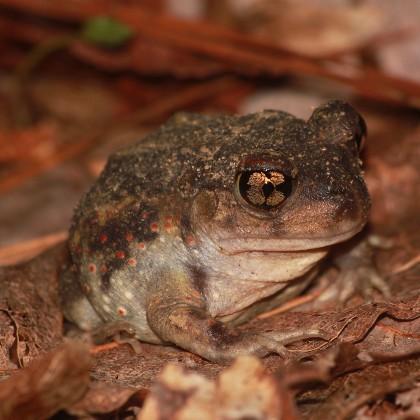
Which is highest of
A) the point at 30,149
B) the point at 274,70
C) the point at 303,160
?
the point at 274,70

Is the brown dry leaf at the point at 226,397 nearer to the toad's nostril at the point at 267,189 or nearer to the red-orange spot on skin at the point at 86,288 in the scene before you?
the toad's nostril at the point at 267,189

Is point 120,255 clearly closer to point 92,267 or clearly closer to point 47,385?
point 92,267

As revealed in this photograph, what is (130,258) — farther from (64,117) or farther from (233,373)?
(64,117)

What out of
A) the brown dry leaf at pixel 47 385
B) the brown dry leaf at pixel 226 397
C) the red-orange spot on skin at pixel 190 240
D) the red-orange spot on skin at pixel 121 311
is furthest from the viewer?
the red-orange spot on skin at pixel 121 311

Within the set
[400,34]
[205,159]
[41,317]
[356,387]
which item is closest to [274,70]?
[400,34]

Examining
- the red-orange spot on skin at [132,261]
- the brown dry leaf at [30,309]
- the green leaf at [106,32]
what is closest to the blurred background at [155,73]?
the green leaf at [106,32]

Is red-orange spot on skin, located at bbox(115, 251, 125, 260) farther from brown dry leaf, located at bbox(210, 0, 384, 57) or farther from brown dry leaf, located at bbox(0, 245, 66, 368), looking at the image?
brown dry leaf, located at bbox(210, 0, 384, 57)

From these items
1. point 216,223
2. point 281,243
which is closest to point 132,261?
point 216,223
